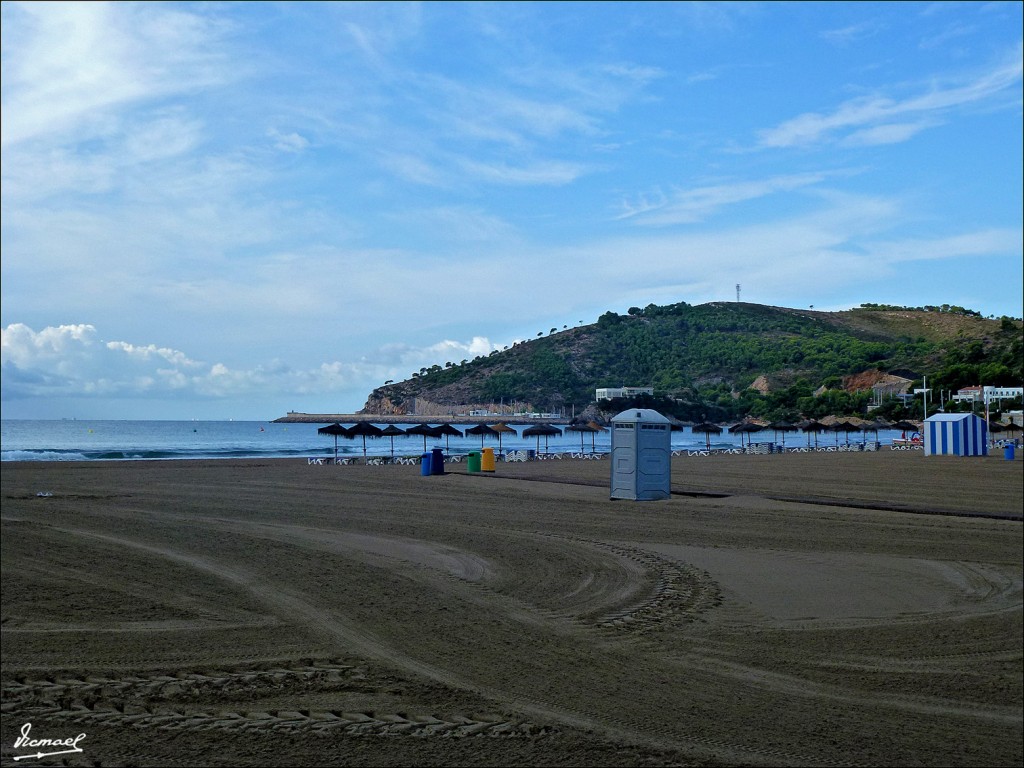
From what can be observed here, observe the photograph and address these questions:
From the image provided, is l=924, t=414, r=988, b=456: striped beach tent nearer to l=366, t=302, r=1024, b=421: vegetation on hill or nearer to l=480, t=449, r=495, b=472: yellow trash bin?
l=366, t=302, r=1024, b=421: vegetation on hill

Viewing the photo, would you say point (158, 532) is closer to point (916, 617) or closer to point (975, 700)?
point (916, 617)

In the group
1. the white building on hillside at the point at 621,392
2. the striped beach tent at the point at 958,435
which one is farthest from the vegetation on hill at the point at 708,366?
the striped beach tent at the point at 958,435

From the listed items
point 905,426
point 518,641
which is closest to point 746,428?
point 905,426

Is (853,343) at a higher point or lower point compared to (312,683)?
higher

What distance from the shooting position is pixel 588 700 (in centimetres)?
429

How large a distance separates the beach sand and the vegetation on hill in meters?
33.0

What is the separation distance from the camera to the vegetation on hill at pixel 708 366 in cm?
4903

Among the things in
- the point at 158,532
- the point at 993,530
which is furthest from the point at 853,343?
the point at 158,532

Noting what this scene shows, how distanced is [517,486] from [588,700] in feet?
47.4

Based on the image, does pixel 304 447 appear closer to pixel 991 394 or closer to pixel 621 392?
pixel 621 392

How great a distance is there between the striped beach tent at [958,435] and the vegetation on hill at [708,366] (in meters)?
13.8

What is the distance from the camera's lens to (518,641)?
17.8ft

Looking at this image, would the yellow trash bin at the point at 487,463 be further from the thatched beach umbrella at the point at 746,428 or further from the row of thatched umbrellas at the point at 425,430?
the thatched beach umbrella at the point at 746,428

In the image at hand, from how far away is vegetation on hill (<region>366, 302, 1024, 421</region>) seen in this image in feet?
161
